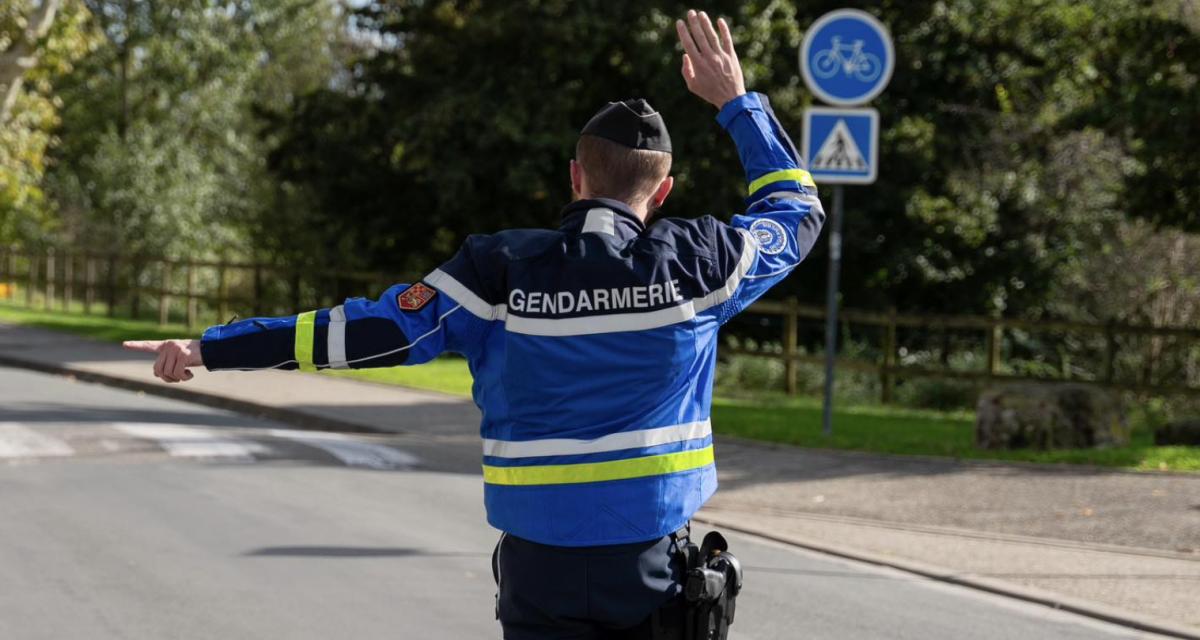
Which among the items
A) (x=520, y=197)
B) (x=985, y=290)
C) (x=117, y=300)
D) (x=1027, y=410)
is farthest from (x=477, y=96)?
(x=117, y=300)

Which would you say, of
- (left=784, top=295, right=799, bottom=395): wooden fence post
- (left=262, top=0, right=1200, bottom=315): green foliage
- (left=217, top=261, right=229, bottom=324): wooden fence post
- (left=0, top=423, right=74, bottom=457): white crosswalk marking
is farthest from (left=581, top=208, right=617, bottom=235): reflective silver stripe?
(left=217, top=261, right=229, bottom=324): wooden fence post

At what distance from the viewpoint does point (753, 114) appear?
141 inches

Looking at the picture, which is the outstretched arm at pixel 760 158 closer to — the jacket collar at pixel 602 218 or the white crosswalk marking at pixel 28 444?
the jacket collar at pixel 602 218

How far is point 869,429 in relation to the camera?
13.8 m

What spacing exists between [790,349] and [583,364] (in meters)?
15.9

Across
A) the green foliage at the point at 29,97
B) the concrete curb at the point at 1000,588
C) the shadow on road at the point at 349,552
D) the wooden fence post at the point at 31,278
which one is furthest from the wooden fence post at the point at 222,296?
the shadow on road at the point at 349,552

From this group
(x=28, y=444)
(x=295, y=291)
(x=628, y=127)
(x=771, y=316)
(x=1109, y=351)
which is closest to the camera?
(x=628, y=127)

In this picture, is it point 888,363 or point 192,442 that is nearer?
point 192,442

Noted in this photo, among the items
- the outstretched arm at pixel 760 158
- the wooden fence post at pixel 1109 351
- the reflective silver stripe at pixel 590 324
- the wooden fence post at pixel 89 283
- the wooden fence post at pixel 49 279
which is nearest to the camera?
the reflective silver stripe at pixel 590 324

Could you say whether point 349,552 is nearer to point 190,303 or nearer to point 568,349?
point 568,349

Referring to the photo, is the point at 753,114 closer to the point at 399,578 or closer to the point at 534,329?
the point at 534,329

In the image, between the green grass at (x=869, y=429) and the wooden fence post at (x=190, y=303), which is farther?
the wooden fence post at (x=190, y=303)

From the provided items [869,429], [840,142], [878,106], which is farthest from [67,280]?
[840,142]

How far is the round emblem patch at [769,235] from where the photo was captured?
11.2 feet
